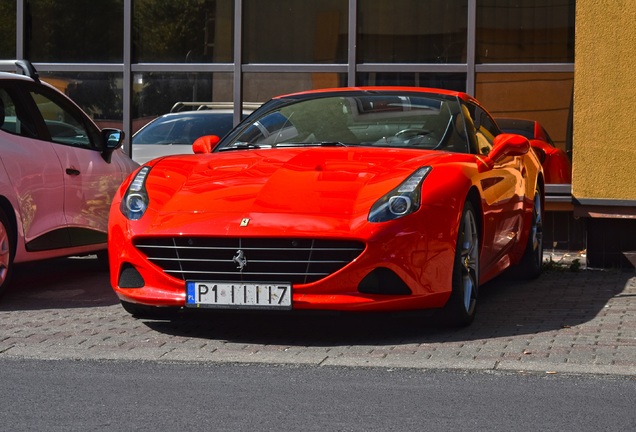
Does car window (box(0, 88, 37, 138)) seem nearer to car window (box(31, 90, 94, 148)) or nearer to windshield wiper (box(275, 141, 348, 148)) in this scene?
car window (box(31, 90, 94, 148))

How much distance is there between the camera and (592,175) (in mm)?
10602

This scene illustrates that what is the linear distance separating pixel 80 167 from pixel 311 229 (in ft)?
10.9

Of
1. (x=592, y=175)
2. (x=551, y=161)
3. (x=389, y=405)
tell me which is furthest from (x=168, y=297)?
(x=551, y=161)

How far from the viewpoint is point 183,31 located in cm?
1312

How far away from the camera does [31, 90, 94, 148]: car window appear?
9.33 metres

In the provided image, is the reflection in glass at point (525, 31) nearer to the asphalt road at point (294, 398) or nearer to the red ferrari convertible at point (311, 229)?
the red ferrari convertible at point (311, 229)

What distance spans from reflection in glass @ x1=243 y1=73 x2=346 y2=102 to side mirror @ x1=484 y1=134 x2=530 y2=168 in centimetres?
463

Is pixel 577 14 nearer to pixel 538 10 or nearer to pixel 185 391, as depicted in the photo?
pixel 538 10

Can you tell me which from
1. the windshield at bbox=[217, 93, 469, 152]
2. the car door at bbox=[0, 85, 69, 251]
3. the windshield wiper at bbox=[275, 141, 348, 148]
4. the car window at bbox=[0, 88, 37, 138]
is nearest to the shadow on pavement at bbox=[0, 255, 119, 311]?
the car door at bbox=[0, 85, 69, 251]

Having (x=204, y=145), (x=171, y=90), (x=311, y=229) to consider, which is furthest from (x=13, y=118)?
(x=171, y=90)

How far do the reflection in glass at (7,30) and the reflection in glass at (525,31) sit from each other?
15.9ft

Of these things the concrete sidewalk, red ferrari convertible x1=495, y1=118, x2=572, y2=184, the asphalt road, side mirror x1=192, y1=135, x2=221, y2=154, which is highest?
side mirror x1=192, y1=135, x2=221, y2=154

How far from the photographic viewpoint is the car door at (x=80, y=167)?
933 cm

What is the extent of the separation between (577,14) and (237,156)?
409 centimetres
